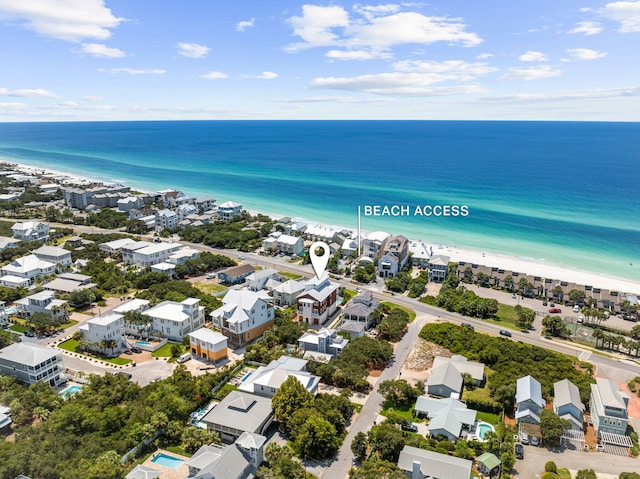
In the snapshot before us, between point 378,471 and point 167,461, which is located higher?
point 378,471

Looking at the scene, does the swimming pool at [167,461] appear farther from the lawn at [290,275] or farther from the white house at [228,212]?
the white house at [228,212]

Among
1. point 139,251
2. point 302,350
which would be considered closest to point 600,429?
point 302,350

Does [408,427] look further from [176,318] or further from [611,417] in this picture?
[176,318]

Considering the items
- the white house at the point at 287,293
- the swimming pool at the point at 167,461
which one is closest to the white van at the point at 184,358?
the swimming pool at the point at 167,461

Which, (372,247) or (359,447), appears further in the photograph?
(372,247)

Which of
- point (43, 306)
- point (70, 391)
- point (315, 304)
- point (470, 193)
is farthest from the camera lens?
point (470, 193)

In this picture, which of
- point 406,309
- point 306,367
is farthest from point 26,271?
point 406,309
